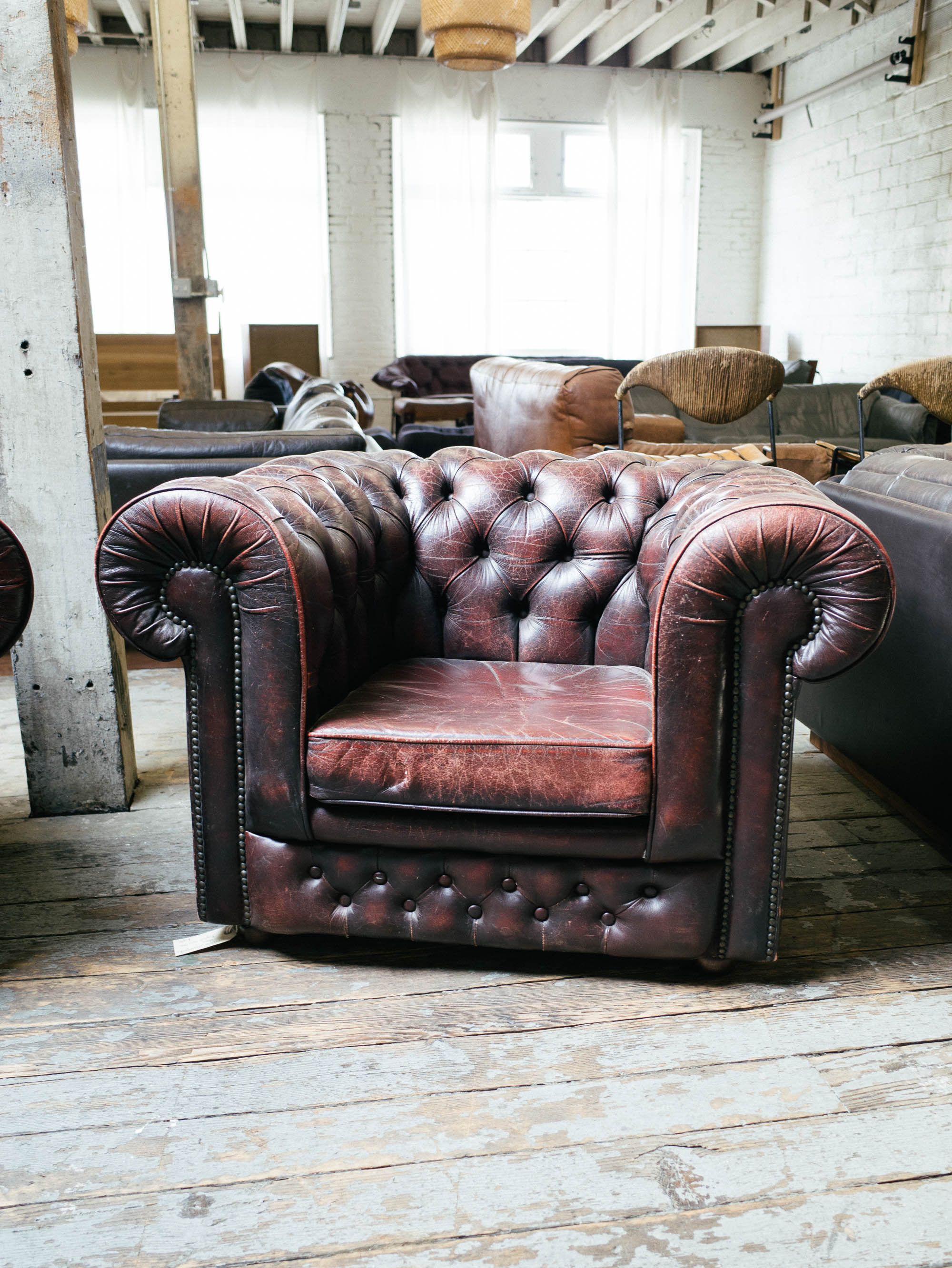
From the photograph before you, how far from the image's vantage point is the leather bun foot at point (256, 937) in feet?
5.76

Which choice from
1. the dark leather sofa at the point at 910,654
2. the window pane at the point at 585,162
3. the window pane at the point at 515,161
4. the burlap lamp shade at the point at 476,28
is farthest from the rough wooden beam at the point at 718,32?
the dark leather sofa at the point at 910,654

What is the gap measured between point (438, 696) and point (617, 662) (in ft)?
1.48

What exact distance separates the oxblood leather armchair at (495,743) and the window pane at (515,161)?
7971 mm

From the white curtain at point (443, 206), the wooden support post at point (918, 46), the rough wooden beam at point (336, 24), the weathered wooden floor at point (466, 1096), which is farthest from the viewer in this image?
the white curtain at point (443, 206)

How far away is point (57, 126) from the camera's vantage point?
2010 millimetres

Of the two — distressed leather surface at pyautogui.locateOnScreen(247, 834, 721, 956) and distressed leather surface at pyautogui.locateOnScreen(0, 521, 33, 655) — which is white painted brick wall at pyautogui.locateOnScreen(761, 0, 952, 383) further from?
distressed leather surface at pyautogui.locateOnScreen(0, 521, 33, 655)

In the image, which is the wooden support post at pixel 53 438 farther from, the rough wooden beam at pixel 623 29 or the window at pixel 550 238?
the window at pixel 550 238

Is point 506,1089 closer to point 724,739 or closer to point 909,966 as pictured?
point 724,739

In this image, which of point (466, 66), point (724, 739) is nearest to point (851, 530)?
point (724, 739)

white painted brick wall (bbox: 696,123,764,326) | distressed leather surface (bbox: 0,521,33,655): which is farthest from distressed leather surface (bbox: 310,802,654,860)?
white painted brick wall (bbox: 696,123,764,326)

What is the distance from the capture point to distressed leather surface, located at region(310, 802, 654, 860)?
5.11 feet

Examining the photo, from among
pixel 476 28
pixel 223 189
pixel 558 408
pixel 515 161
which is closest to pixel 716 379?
pixel 558 408

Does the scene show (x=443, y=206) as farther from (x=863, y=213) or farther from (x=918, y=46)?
(x=918, y=46)

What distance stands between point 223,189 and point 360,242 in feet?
3.78
